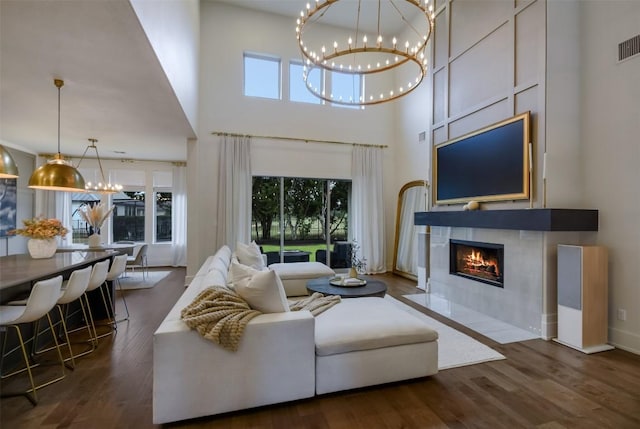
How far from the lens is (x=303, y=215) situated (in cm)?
716

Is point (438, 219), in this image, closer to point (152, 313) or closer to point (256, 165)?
point (256, 165)

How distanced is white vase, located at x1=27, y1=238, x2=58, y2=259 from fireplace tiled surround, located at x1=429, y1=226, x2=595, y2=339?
535cm

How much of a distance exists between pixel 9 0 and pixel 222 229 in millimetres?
4583

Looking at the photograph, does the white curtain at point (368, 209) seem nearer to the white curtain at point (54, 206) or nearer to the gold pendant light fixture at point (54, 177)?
the gold pendant light fixture at point (54, 177)

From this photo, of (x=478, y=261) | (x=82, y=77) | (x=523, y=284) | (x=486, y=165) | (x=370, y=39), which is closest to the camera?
(x=82, y=77)

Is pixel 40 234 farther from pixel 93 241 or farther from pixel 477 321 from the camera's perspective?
pixel 477 321

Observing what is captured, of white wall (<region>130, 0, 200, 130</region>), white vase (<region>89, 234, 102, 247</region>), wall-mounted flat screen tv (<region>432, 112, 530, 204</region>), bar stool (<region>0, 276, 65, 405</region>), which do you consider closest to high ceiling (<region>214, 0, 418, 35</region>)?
white wall (<region>130, 0, 200, 130</region>)

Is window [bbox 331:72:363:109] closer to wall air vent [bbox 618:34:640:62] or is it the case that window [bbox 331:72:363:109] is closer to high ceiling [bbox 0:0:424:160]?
high ceiling [bbox 0:0:424:160]

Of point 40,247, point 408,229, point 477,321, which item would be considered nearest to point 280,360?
point 477,321

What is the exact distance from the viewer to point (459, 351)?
3.02 m

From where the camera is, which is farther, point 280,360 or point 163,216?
point 163,216

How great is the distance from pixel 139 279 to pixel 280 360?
18.2 feet

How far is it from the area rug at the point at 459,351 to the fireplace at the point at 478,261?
111 cm

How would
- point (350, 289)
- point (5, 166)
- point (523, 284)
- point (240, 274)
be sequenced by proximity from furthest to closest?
1. point (350, 289)
2. point (523, 284)
3. point (5, 166)
4. point (240, 274)
